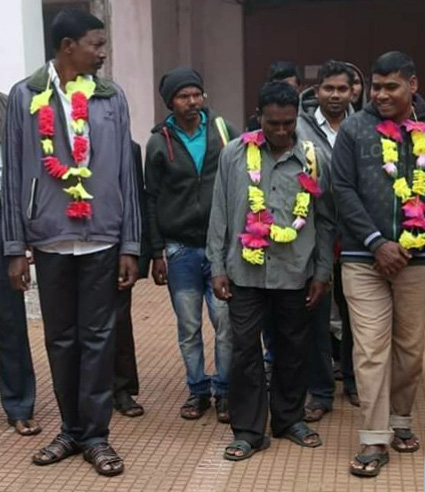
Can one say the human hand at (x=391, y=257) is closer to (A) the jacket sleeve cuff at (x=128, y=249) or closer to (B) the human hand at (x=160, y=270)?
(A) the jacket sleeve cuff at (x=128, y=249)

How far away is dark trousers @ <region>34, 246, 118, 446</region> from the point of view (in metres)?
4.19

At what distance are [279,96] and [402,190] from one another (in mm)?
721

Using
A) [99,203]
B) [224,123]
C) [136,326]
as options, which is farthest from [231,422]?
[136,326]

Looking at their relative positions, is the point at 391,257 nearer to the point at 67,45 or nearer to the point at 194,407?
the point at 194,407

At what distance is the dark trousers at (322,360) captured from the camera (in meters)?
4.85

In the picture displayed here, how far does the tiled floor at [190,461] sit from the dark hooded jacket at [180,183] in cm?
104

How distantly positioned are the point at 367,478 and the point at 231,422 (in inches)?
29.4

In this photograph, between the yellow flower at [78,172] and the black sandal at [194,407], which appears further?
the black sandal at [194,407]

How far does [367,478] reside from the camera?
4.11 meters

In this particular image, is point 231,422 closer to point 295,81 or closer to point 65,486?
point 65,486

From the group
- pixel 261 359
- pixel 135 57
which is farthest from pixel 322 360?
pixel 135 57

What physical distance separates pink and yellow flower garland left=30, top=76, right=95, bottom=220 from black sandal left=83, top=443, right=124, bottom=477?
1.13 meters

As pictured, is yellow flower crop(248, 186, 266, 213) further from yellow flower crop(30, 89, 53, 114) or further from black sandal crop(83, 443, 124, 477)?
black sandal crop(83, 443, 124, 477)

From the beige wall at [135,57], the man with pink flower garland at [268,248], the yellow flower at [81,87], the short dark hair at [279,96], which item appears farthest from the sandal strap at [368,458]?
the beige wall at [135,57]
